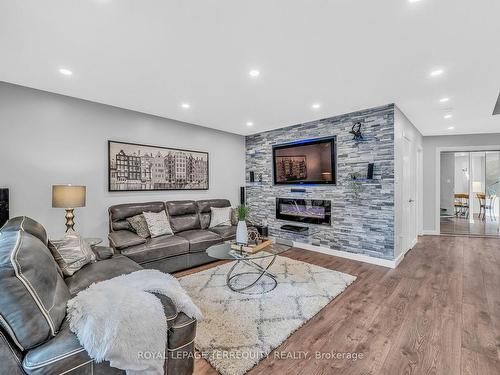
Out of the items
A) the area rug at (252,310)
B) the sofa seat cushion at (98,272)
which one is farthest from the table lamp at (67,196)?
the area rug at (252,310)

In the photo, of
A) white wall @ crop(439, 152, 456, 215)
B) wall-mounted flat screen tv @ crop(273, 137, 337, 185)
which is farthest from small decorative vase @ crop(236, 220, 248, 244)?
white wall @ crop(439, 152, 456, 215)

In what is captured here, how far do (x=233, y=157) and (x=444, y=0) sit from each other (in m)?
4.39

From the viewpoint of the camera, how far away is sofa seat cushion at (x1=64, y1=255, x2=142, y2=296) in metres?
2.00

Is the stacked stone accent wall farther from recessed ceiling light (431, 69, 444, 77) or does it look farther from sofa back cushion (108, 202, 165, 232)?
sofa back cushion (108, 202, 165, 232)

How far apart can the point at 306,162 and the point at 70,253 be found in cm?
383

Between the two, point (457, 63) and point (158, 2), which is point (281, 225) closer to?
point (457, 63)

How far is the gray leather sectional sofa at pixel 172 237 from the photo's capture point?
124 inches

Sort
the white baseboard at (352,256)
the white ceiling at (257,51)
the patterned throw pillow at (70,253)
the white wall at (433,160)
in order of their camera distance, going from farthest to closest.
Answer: the white wall at (433,160)
the white baseboard at (352,256)
the patterned throw pillow at (70,253)
the white ceiling at (257,51)

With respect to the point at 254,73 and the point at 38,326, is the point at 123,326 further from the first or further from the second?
the point at 254,73

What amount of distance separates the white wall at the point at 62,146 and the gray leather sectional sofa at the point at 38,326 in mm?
2184

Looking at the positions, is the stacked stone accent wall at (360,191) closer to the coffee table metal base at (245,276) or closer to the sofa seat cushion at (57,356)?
the coffee table metal base at (245,276)

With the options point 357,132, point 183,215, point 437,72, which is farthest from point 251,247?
point 437,72

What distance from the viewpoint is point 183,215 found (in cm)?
431

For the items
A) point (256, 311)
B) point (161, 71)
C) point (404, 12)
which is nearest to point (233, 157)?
point (161, 71)
